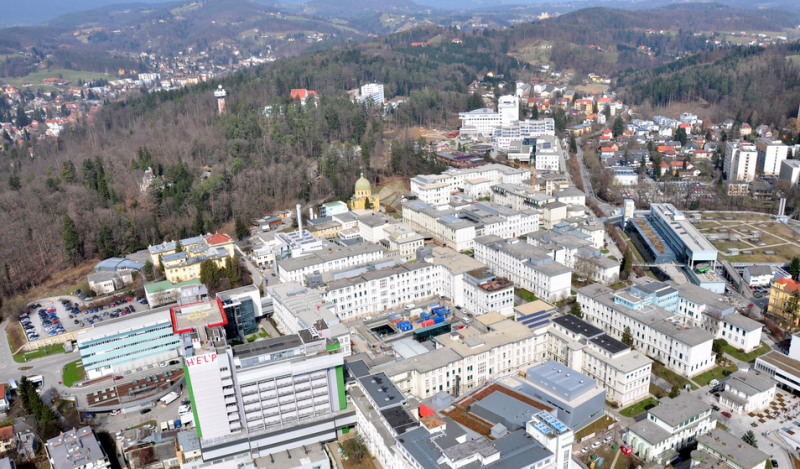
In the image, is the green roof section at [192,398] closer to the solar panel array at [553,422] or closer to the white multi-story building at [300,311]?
the white multi-story building at [300,311]

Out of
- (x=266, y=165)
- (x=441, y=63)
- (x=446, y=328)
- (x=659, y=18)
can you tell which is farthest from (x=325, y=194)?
(x=659, y=18)

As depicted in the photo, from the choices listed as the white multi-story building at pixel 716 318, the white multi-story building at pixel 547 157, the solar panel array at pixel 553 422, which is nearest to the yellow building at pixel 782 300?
the white multi-story building at pixel 716 318

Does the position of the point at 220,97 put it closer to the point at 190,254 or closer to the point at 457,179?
the point at 457,179

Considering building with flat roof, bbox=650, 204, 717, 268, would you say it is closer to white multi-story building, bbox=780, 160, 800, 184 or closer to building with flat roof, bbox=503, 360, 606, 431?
building with flat roof, bbox=503, 360, 606, 431

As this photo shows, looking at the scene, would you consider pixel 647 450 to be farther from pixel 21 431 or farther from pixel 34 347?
pixel 34 347

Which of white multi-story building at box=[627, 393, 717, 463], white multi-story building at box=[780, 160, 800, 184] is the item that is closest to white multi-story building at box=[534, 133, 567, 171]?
white multi-story building at box=[780, 160, 800, 184]

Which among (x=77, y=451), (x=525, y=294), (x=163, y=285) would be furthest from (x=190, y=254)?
(x=525, y=294)
